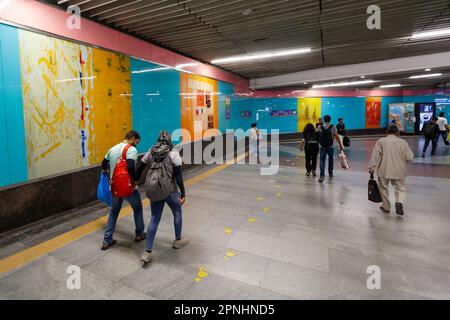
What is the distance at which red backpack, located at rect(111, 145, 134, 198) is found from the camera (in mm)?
3168

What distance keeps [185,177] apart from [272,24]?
13.9 ft

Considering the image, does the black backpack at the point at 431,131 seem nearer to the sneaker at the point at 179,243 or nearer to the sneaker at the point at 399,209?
the sneaker at the point at 399,209

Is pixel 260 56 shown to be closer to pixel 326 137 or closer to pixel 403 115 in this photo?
pixel 326 137

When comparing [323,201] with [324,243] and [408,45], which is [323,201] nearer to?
[324,243]

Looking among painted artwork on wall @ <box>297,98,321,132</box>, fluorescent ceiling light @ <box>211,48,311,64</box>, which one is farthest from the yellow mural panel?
painted artwork on wall @ <box>297,98,321,132</box>

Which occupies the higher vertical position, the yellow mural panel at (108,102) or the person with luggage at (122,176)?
the yellow mural panel at (108,102)

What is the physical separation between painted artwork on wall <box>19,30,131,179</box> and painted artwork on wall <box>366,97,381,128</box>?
52.4ft

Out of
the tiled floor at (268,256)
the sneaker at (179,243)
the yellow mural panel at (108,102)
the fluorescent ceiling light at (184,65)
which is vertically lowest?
the tiled floor at (268,256)

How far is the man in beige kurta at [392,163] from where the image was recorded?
14.1ft

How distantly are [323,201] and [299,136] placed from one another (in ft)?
37.0

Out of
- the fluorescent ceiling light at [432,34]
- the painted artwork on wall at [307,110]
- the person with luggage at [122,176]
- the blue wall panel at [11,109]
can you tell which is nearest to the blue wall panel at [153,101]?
the blue wall panel at [11,109]

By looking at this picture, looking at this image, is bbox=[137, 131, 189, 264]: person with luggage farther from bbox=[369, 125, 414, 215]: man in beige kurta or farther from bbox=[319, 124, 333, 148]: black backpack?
bbox=[319, 124, 333, 148]: black backpack

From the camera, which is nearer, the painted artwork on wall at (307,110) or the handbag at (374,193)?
the handbag at (374,193)

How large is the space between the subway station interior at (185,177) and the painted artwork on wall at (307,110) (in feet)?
22.6
